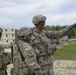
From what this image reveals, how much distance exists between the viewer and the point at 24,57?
233 inches

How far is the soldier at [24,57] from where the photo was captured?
19.0 ft

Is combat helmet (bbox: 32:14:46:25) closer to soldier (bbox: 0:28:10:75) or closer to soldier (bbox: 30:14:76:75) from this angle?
soldier (bbox: 30:14:76:75)

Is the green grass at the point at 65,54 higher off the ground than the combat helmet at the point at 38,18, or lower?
lower

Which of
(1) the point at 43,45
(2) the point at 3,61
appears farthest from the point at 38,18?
(2) the point at 3,61

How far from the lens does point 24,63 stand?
5984 millimetres

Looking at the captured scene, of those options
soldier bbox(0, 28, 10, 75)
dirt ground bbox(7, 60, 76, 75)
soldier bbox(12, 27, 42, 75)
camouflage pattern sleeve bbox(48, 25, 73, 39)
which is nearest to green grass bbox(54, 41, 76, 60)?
dirt ground bbox(7, 60, 76, 75)

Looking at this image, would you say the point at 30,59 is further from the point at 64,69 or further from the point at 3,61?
the point at 64,69

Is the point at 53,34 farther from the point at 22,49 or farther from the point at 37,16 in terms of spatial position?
the point at 22,49

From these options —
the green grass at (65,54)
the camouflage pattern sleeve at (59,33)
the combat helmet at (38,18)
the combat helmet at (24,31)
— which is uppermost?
the combat helmet at (38,18)

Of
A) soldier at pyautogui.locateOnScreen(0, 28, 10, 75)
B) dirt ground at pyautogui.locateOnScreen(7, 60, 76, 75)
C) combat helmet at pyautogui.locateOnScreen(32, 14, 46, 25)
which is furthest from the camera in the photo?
dirt ground at pyautogui.locateOnScreen(7, 60, 76, 75)

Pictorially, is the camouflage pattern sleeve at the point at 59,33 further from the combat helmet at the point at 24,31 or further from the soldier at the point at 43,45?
the combat helmet at the point at 24,31

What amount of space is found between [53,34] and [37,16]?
1.92 feet

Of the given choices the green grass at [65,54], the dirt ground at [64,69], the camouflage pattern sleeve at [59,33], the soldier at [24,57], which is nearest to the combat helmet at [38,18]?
the camouflage pattern sleeve at [59,33]

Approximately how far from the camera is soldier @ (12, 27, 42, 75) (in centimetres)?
579
